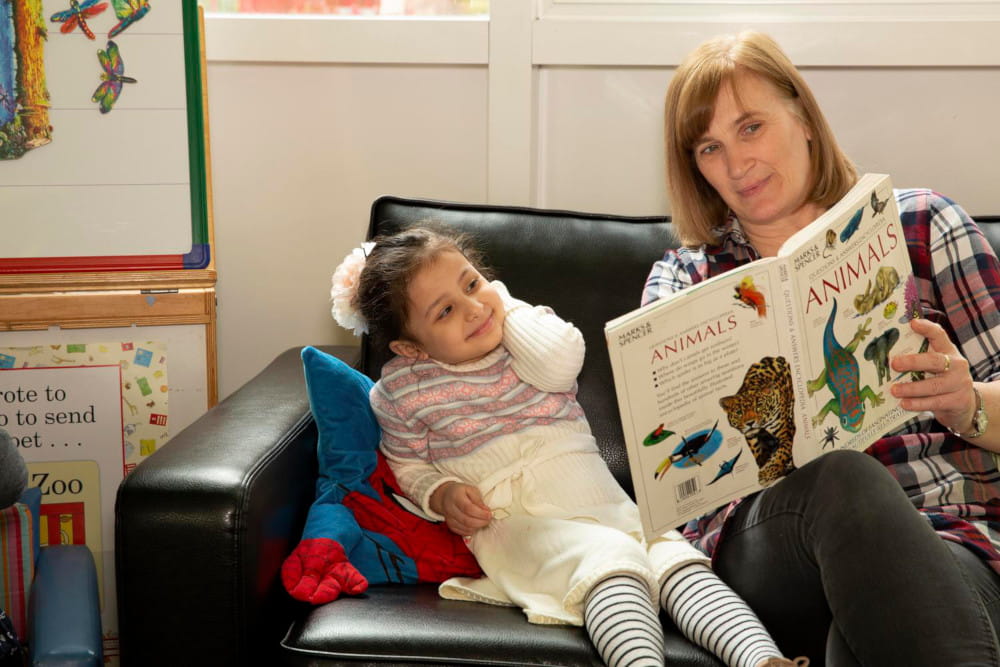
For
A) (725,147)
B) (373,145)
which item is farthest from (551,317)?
(373,145)

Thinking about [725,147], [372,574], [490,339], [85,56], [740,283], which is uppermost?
[85,56]

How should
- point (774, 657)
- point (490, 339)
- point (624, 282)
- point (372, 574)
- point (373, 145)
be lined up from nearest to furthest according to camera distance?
1. point (774, 657)
2. point (372, 574)
3. point (490, 339)
4. point (624, 282)
5. point (373, 145)

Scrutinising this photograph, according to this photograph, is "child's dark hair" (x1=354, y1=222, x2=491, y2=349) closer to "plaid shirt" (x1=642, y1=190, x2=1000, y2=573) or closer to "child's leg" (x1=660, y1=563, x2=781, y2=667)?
"plaid shirt" (x1=642, y1=190, x2=1000, y2=573)

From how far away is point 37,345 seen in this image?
1.80 meters

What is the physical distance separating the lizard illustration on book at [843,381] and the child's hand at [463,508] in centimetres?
49

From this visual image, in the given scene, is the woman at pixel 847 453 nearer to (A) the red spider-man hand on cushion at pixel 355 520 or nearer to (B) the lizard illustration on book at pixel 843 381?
(B) the lizard illustration on book at pixel 843 381

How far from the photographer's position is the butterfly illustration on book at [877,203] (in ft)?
3.87

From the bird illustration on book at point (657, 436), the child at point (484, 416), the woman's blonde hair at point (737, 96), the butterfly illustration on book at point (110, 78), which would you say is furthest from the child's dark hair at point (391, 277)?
the butterfly illustration on book at point (110, 78)

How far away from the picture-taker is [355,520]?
1.47m

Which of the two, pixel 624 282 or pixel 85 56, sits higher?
pixel 85 56

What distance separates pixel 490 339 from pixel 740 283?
0.48m

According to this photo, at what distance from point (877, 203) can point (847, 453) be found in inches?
11.7

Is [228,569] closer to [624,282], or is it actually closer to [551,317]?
[551,317]

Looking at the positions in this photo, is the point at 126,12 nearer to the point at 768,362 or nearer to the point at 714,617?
the point at 768,362
